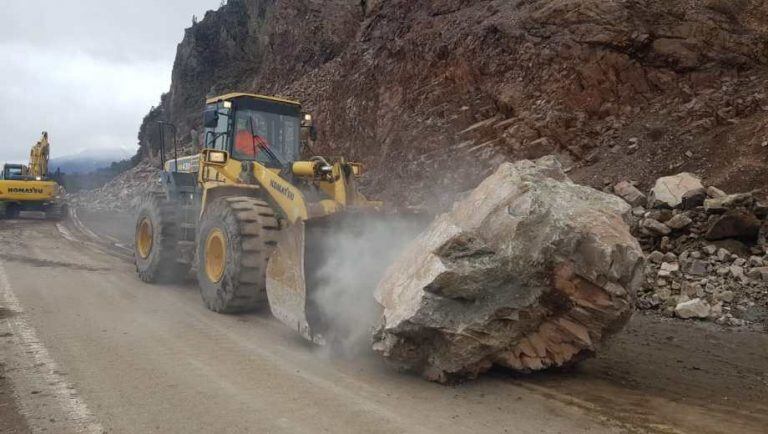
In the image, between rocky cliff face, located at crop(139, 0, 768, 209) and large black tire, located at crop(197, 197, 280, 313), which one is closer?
large black tire, located at crop(197, 197, 280, 313)

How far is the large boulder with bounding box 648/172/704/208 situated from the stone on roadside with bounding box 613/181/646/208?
0.23 m

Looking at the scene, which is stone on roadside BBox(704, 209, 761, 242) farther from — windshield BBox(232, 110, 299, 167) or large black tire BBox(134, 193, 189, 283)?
large black tire BBox(134, 193, 189, 283)

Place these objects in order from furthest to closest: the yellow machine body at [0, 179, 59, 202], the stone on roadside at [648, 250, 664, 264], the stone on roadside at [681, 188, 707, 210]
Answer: the yellow machine body at [0, 179, 59, 202], the stone on roadside at [681, 188, 707, 210], the stone on roadside at [648, 250, 664, 264]

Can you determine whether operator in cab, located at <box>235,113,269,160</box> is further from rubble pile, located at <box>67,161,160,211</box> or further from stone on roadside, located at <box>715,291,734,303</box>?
rubble pile, located at <box>67,161,160,211</box>

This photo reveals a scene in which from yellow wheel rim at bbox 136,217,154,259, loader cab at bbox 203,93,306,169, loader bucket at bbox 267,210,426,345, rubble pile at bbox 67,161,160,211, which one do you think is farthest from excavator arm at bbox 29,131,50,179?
loader bucket at bbox 267,210,426,345

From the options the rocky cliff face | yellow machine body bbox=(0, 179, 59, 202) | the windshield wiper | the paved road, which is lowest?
the paved road

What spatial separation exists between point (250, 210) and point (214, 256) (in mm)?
927

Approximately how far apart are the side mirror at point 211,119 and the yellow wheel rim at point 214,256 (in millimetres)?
1705

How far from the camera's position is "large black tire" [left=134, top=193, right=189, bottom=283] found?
8820mm

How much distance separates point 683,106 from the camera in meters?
11.8

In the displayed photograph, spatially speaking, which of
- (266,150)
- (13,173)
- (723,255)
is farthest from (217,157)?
(13,173)

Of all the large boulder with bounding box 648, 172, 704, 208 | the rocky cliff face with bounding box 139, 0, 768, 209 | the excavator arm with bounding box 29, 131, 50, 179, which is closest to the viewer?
the large boulder with bounding box 648, 172, 704, 208

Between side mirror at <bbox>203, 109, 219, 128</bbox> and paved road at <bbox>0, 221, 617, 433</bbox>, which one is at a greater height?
side mirror at <bbox>203, 109, 219, 128</bbox>

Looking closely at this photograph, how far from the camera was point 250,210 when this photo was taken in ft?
21.9
